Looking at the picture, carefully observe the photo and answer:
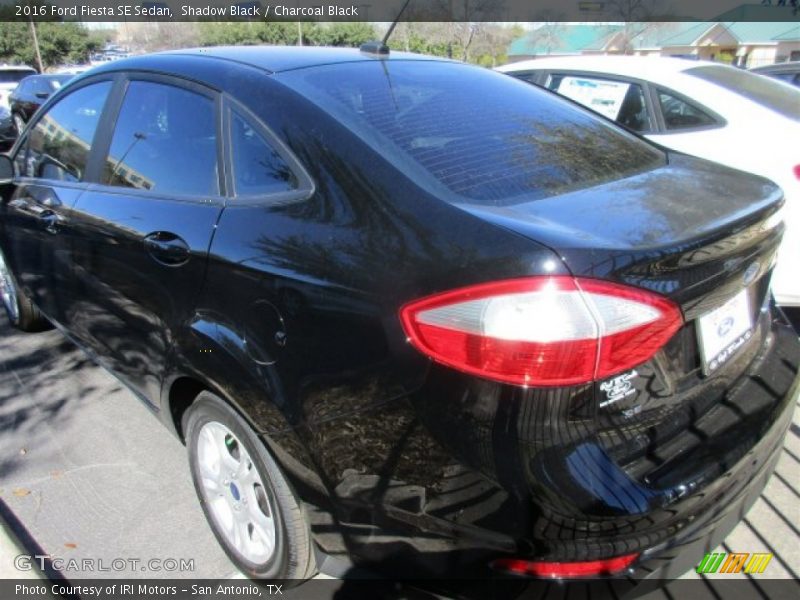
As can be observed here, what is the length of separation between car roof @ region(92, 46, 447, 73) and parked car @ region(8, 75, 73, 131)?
10528mm

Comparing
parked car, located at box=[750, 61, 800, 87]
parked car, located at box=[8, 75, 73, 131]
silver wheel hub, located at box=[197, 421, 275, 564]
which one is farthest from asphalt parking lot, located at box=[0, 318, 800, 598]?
parked car, located at box=[8, 75, 73, 131]

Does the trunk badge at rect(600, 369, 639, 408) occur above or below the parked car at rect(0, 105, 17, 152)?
above

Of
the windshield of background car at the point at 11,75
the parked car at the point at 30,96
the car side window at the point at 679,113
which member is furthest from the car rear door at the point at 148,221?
the windshield of background car at the point at 11,75

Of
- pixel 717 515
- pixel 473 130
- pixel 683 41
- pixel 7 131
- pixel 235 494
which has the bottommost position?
pixel 7 131

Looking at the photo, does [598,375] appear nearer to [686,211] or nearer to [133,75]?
[686,211]

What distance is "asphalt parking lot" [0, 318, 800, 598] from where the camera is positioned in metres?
2.39

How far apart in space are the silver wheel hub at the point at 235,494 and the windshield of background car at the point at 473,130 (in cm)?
109

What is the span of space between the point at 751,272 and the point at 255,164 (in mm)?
1516

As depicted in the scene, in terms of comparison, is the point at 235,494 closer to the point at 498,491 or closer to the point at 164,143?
the point at 498,491

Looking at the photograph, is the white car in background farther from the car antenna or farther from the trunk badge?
the trunk badge

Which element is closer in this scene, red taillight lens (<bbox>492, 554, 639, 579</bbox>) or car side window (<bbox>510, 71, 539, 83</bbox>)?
red taillight lens (<bbox>492, 554, 639, 579</bbox>)

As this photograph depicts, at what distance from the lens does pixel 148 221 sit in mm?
2268

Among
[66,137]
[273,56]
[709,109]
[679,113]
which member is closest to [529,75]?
[679,113]

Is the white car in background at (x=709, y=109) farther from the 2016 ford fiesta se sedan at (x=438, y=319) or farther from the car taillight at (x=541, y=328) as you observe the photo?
the car taillight at (x=541, y=328)
